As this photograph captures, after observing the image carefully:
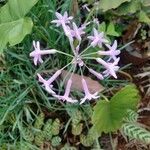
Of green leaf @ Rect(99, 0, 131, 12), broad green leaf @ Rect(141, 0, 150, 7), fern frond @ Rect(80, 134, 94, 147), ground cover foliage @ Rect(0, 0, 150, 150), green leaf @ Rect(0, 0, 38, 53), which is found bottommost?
fern frond @ Rect(80, 134, 94, 147)

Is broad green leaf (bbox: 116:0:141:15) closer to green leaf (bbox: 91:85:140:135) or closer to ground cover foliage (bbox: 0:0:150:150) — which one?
ground cover foliage (bbox: 0:0:150:150)

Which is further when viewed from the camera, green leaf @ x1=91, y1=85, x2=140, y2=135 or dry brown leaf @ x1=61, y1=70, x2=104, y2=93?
dry brown leaf @ x1=61, y1=70, x2=104, y2=93

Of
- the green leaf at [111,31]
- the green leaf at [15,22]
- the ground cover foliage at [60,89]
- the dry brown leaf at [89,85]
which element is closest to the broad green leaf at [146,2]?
the ground cover foliage at [60,89]

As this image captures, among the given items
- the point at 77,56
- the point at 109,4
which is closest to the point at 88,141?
the point at 77,56

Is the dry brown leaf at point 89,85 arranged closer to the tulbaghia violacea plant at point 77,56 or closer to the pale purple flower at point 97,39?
the tulbaghia violacea plant at point 77,56

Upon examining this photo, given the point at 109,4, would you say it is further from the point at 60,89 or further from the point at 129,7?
the point at 60,89

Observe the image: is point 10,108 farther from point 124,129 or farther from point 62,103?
point 124,129

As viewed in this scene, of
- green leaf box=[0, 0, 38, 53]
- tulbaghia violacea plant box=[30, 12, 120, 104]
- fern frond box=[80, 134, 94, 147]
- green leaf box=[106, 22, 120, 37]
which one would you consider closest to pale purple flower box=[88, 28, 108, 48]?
tulbaghia violacea plant box=[30, 12, 120, 104]
